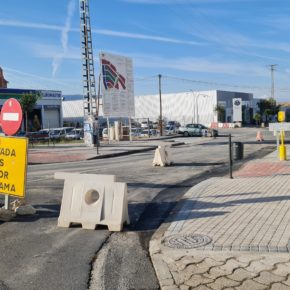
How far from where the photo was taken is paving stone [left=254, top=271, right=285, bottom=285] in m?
4.70

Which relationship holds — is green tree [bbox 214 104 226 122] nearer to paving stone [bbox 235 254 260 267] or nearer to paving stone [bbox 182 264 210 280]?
paving stone [bbox 235 254 260 267]

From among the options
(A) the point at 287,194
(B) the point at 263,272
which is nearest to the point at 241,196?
(A) the point at 287,194

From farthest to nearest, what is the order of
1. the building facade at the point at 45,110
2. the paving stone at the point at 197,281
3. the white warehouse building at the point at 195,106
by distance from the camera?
the white warehouse building at the point at 195,106 < the building facade at the point at 45,110 < the paving stone at the point at 197,281

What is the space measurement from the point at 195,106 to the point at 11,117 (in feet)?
295

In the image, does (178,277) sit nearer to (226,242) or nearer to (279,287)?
(279,287)

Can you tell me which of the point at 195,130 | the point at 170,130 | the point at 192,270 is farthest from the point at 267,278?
the point at 170,130

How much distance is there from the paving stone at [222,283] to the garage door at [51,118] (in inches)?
2407

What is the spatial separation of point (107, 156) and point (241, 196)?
1639 cm

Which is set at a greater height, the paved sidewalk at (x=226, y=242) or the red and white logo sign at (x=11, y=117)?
the red and white logo sign at (x=11, y=117)

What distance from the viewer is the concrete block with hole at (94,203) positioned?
7301mm

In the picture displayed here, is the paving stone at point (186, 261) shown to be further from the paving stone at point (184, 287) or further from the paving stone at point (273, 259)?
the paving stone at point (273, 259)

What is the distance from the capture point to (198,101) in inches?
3831

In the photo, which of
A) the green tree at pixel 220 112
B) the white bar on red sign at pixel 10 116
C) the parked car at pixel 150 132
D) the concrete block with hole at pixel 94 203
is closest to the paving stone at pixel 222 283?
the concrete block with hole at pixel 94 203

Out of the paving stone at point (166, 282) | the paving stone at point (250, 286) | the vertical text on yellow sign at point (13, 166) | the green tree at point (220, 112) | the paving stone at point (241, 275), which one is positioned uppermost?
the green tree at point (220, 112)
